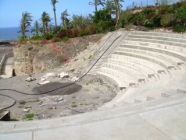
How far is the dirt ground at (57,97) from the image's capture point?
24.3ft

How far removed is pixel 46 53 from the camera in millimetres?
17078

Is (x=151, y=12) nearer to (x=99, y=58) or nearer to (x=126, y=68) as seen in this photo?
(x=99, y=58)

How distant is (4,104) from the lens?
8.76 meters

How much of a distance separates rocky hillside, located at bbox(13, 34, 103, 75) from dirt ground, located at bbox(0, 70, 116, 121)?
3.80 m

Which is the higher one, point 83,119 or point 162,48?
point 162,48

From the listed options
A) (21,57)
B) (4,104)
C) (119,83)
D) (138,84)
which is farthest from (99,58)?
(21,57)

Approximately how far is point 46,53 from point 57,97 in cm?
883

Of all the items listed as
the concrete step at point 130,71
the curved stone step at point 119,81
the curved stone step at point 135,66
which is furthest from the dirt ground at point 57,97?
the curved stone step at point 135,66

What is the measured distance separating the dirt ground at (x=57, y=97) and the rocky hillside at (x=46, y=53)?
3797 millimetres

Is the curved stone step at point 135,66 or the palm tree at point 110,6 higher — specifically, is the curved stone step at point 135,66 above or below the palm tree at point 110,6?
below

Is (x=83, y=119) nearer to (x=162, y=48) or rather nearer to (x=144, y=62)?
(x=144, y=62)

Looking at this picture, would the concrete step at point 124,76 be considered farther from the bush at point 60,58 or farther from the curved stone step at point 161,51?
the bush at point 60,58

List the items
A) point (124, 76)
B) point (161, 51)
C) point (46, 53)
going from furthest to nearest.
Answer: point (46, 53)
point (161, 51)
point (124, 76)

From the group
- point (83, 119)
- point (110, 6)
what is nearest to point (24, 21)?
point (110, 6)
